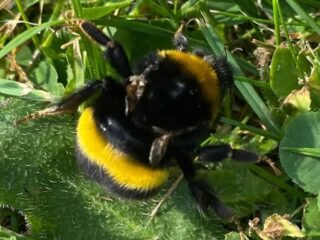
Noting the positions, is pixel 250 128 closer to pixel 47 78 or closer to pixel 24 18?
pixel 47 78

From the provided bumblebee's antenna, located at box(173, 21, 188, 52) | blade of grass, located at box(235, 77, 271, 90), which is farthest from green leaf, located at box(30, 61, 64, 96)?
blade of grass, located at box(235, 77, 271, 90)

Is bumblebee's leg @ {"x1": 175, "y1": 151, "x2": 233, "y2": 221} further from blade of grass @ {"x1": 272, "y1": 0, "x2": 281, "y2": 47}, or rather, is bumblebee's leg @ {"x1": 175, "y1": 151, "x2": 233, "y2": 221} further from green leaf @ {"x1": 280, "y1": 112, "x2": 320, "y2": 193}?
blade of grass @ {"x1": 272, "y1": 0, "x2": 281, "y2": 47}

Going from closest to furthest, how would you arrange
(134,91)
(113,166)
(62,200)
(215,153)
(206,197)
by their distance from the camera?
(134,91), (113,166), (215,153), (206,197), (62,200)

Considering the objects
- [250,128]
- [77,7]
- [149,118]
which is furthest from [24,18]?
[149,118]

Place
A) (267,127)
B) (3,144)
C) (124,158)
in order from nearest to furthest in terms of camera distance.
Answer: (124,158) → (3,144) → (267,127)

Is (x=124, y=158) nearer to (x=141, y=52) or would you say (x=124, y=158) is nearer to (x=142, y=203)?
(x=142, y=203)

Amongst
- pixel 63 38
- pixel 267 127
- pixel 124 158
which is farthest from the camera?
pixel 63 38

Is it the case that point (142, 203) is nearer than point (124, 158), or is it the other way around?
point (124, 158)

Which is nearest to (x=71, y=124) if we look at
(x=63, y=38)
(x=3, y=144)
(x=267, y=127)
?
(x=3, y=144)
